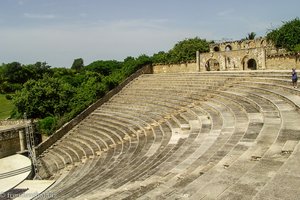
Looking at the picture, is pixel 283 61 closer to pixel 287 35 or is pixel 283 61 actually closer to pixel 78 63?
pixel 287 35

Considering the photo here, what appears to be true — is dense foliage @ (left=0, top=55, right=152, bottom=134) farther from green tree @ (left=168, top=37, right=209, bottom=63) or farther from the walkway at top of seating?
green tree @ (left=168, top=37, right=209, bottom=63)

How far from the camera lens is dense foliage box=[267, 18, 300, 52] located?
34750 millimetres

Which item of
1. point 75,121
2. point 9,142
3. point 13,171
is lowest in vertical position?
point 13,171

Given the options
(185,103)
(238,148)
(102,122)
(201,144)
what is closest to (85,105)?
(102,122)

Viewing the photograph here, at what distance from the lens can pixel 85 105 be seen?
27.8 metres

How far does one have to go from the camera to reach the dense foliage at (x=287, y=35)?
34.8 m

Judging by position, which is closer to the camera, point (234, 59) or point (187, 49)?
point (234, 59)

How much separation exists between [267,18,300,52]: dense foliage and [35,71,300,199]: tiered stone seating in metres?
13.5

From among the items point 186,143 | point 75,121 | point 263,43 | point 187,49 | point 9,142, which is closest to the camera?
point 186,143

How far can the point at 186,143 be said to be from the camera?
11.9 meters

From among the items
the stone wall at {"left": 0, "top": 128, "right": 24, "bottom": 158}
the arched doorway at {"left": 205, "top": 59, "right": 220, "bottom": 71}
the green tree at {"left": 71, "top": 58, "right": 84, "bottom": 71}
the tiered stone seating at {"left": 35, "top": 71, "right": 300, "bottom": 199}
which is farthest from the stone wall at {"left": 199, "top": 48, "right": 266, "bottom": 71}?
the green tree at {"left": 71, "top": 58, "right": 84, "bottom": 71}

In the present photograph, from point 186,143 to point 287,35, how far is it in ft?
90.6

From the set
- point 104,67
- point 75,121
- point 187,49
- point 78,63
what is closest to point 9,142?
→ point 75,121

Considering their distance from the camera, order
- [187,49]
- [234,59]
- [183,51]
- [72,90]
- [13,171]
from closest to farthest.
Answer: [13,171] < [234,59] < [72,90] < [183,51] < [187,49]
